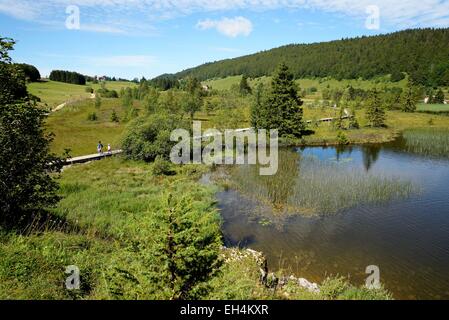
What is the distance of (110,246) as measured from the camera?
12.4 meters

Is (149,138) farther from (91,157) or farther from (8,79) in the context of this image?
(8,79)

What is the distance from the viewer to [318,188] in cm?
2561

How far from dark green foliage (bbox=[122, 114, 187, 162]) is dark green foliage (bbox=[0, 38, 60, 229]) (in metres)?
22.2

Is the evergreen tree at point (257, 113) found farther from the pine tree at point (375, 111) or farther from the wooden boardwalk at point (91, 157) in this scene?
the pine tree at point (375, 111)

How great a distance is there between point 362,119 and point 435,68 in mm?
87443

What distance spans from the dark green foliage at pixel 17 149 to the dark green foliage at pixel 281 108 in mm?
39601

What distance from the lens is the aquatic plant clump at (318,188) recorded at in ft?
74.6

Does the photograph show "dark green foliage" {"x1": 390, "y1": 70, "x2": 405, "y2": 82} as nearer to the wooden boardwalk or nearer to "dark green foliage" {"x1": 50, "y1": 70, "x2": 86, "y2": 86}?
"dark green foliage" {"x1": 50, "y1": 70, "x2": 86, "y2": 86}

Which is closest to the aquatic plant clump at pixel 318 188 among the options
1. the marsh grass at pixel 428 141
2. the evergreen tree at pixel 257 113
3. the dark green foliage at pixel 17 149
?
the dark green foliage at pixel 17 149

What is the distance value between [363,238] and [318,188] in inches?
316

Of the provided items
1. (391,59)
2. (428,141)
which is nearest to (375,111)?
(428,141)

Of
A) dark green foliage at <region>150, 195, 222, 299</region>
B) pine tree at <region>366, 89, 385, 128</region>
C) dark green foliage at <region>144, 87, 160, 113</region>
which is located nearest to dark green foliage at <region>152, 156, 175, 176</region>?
dark green foliage at <region>150, 195, 222, 299</region>

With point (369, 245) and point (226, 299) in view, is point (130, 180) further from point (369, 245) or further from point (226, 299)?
point (226, 299)
